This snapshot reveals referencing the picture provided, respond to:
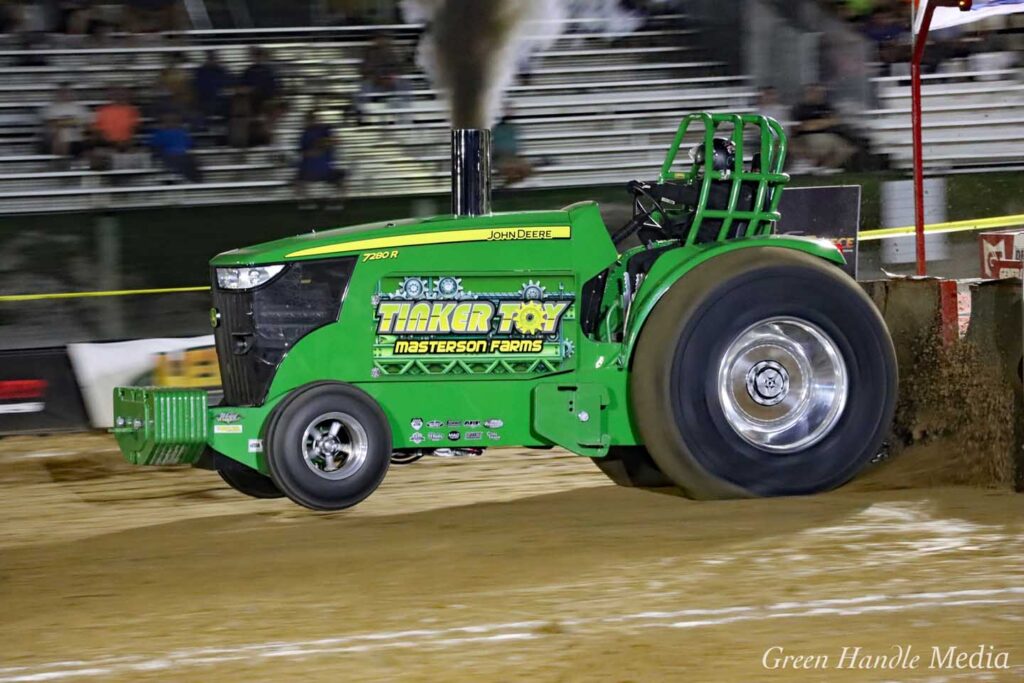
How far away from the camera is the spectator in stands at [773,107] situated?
12.9 m

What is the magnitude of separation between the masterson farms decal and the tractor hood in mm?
150

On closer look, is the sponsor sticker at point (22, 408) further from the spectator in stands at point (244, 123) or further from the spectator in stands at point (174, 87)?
the spectator in stands at point (174, 87)

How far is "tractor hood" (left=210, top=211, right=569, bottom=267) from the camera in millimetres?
5574

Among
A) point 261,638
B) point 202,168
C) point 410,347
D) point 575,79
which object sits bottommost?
point 261,638

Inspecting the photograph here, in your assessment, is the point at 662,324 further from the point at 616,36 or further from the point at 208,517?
the point at 616,36

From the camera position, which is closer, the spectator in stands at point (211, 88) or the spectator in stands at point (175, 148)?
the spectator in stands at point (175, 148)

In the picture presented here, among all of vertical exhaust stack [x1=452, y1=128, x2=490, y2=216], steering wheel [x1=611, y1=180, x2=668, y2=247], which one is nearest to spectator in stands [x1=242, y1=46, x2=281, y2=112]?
vertical exhaust stack [x1=452, y1=128, x2=490, y2=216]

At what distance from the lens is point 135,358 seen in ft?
30.0

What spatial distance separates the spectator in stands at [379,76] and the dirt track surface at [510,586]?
6617 mm

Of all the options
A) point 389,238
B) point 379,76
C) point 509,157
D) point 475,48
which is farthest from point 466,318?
point 379,76

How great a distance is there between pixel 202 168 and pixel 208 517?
6.05m

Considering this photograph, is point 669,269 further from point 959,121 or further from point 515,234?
point 959,121

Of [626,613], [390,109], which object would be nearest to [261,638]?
[626,613]

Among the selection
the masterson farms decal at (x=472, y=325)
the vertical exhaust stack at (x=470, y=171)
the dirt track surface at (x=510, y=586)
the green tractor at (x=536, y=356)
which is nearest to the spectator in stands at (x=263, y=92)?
the dirt track surface at (x=510, y=586)
